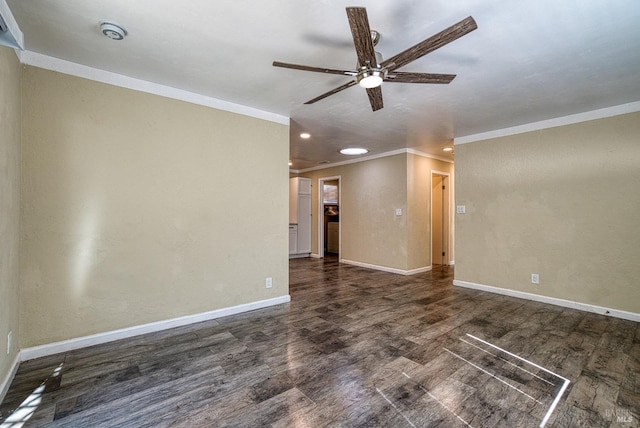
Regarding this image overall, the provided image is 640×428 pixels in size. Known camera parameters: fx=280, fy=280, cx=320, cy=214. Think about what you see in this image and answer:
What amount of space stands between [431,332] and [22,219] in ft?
12.2

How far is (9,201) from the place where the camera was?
76.4 inches

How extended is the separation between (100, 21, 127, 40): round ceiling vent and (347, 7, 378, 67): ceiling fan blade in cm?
165

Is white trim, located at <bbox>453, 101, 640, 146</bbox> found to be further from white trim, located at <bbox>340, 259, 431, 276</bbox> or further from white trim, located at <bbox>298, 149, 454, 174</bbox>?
white trim, located at <bbox>340, 259, 431, 276</bbox>

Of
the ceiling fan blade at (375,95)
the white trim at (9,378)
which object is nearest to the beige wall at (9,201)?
the white trim at (9,378)

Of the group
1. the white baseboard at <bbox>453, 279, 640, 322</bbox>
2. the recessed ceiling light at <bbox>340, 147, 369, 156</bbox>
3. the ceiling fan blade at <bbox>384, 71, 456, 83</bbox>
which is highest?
the recessed ceiling light at <bbox>340, 147, 369, 156</bbox>

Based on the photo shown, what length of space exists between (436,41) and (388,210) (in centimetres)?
428

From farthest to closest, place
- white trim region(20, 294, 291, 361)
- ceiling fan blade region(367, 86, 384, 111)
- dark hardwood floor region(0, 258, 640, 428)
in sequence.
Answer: white trim region(20, 294, 291, 361) < ceiling fan blade region(367, 86, 384, 111) < dark hardwood floor region(0, 258, 640, 428)

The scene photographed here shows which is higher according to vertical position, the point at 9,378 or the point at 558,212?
the point at 558,212

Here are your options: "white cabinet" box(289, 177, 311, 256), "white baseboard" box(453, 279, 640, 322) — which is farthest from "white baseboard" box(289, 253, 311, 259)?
"white baseboard" box(453, 279, 640, 322)

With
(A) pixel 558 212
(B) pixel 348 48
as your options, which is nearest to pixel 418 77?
(B) pixel 348 48

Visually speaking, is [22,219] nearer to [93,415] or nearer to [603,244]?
[93,415]

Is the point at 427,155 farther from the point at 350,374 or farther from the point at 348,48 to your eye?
the point at 350,374

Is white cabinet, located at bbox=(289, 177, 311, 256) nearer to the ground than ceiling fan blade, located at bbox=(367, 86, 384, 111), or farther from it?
nearer to the ground

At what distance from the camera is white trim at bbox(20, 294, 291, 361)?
229 centimetres
